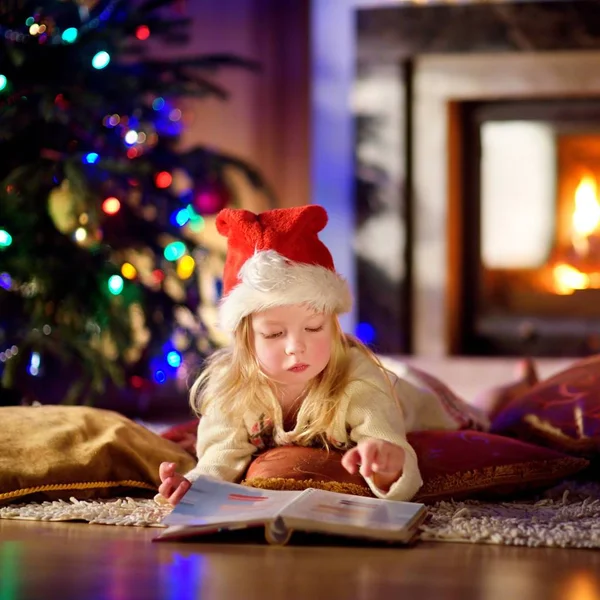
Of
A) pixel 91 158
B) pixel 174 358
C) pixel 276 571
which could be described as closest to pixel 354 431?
pixel 276 571

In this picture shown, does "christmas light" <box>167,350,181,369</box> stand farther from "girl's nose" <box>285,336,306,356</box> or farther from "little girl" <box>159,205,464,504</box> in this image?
"girl's nose" <box>285,336,306,356</box>

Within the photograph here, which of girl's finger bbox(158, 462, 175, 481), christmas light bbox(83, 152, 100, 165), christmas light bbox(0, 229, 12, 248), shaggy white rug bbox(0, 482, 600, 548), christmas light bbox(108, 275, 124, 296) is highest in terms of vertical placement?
christmas light bbox(83, 152, 100, 165)

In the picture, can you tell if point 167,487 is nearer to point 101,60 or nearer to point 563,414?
point 563,414

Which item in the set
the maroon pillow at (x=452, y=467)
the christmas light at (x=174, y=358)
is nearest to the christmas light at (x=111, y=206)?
the christmas light at (x=174, y=358)

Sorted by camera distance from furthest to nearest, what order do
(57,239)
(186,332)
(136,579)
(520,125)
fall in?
(520,125)
(186,332)
(57,239)
(136,579)

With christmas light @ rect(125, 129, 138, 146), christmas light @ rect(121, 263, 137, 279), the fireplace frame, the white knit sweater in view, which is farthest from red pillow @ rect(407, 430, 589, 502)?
the fireplace frame

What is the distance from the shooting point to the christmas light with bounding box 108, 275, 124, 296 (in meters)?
2.52

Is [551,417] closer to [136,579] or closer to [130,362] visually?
[136,579]

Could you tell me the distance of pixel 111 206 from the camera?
2717mm

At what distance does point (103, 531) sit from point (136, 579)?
288mm

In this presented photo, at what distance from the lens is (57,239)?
2559 millimetres

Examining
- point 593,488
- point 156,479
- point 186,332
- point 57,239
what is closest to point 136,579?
point 156,479

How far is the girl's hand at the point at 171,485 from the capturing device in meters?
1.44

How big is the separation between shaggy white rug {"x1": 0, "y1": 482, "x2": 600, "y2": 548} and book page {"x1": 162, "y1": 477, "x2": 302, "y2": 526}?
12cm
